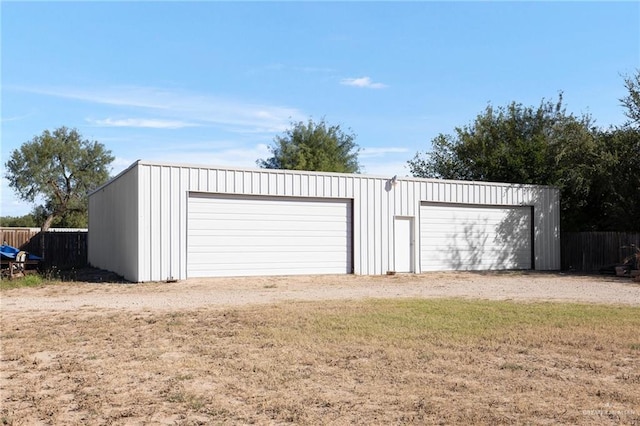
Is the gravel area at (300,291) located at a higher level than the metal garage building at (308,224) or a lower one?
lower

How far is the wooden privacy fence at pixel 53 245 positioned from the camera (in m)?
28.3

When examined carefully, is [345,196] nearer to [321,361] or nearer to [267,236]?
[267,236]

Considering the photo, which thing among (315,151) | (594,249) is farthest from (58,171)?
(594,249)

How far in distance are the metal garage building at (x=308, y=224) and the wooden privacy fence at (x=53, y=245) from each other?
12.0 ft

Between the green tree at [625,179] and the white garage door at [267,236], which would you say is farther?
the green tree at [625,179]

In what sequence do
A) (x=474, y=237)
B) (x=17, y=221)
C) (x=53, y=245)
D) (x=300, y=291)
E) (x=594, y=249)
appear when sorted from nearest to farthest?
(x=300, y=291) → (x=474, y=237) → (x=594, y=249) → (x=53, y=245) → (x=17, y=221)

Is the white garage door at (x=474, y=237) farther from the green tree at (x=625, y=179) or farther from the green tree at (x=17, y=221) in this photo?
the green tree at (x=17, y=221)

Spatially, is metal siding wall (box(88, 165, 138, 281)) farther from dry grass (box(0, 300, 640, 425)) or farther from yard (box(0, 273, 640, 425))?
dry grass (box(0, 300, 640, 425))

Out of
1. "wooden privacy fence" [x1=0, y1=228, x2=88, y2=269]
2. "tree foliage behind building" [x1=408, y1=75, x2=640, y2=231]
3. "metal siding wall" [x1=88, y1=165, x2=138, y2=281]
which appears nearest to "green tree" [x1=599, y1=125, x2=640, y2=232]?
"tree foliage behind building" [x1=408, y1=75, x2=640, y2=231]

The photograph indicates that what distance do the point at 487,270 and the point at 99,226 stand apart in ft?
52.3

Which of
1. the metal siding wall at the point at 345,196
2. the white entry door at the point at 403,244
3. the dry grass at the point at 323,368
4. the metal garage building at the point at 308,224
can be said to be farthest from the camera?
the white entry door at the point at 403,244

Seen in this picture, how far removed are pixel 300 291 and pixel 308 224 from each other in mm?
5244

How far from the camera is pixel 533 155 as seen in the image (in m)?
29.1

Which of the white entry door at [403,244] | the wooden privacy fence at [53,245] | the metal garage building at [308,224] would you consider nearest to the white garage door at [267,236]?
the metal garage building at [308,224]
